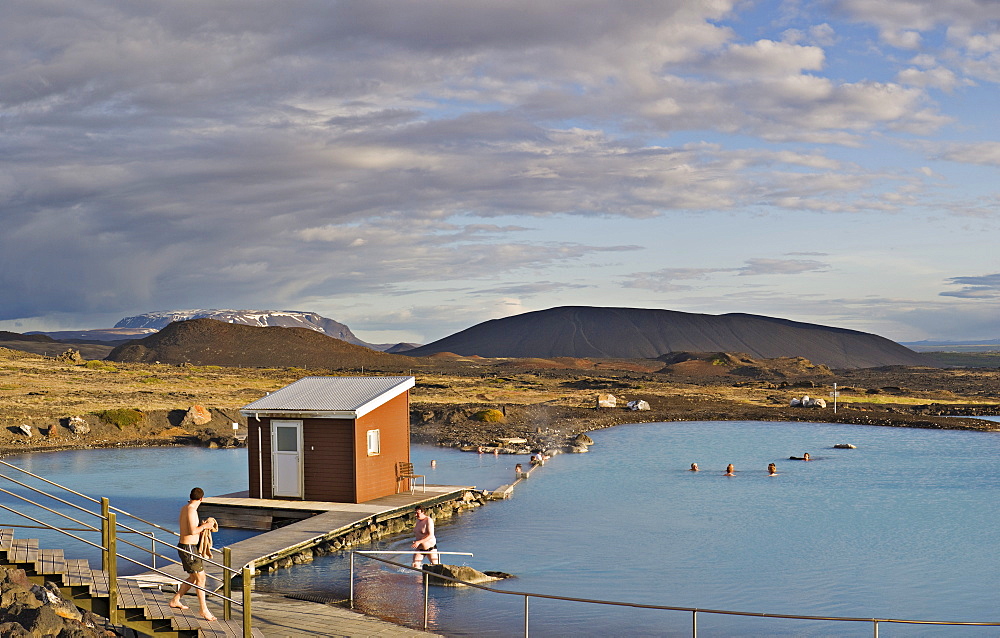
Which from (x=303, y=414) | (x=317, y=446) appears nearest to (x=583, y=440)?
(x=317, y=446)

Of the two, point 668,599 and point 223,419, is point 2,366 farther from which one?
point 668,599

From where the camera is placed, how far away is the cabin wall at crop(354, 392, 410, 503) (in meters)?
23.9

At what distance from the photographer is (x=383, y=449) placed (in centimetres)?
2495

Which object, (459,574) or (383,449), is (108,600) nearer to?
(459,574)

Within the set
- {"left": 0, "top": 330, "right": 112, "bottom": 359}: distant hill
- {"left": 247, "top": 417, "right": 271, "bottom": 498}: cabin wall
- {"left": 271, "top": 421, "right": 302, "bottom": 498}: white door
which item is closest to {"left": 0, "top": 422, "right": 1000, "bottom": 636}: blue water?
{"left": 247, "top": 417, "right": 271, "bottom": 498}: cabin wall

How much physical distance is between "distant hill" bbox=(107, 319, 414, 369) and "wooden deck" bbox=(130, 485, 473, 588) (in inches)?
4238

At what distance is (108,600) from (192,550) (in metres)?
1.94

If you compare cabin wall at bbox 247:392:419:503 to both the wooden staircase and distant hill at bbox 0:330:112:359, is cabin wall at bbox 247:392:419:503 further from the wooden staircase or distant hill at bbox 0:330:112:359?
distant hill at bbox 0:330:112:359

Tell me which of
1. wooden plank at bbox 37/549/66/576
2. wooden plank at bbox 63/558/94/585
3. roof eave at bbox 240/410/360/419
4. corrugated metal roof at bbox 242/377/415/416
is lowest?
wooden plank at bbox 63/558/94/585

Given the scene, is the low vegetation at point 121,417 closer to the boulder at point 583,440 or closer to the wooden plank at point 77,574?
the boulder at point 583,440

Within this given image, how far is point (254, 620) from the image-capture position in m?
13.6

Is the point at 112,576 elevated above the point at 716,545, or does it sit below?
above

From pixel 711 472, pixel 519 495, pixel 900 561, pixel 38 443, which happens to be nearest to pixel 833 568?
pixel 900 561

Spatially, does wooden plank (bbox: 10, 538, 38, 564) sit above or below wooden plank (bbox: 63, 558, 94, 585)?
above
